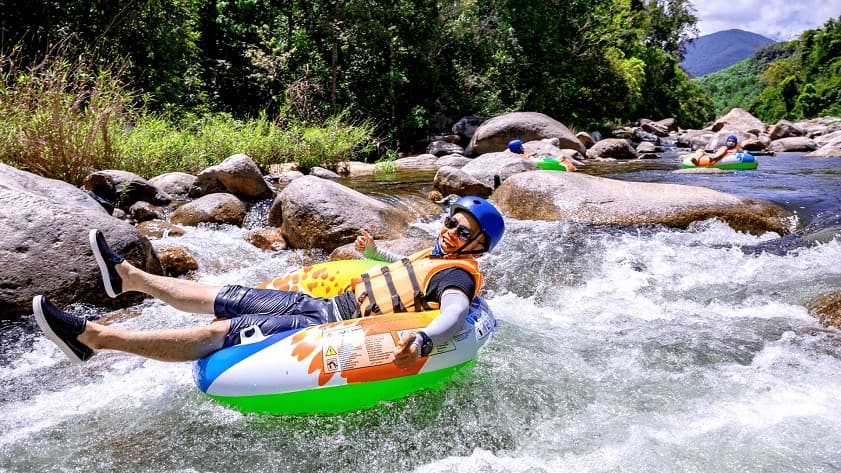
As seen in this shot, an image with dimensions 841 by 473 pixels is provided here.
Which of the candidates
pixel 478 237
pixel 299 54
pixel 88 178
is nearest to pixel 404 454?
pixel 478 237

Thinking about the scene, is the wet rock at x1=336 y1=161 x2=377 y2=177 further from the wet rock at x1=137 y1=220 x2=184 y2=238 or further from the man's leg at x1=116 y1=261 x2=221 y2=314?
the man's leg at x1=116 y1=261 x2=221 y2=314

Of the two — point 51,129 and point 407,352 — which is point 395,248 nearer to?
point 407,352

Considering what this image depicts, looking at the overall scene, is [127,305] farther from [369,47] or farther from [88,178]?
[369,47]

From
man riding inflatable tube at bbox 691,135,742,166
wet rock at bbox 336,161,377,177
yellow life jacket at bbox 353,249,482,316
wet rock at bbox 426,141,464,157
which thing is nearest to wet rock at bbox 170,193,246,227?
yellow life jacket at bbox 353,249,482,316

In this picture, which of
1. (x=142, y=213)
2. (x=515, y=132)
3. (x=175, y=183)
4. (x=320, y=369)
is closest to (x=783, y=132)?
A: (x=515, y=132)

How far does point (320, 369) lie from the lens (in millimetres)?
2881

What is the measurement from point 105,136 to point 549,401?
289 inches

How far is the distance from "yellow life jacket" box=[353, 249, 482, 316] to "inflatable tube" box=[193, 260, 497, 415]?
0.71 ft

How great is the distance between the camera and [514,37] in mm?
20844

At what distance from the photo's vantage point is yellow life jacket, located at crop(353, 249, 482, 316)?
3359mm

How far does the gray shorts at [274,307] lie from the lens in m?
3.29

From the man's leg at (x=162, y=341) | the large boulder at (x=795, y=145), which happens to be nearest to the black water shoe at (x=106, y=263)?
the man's leg at (x=162, y=341)

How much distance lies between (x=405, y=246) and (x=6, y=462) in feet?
12.8

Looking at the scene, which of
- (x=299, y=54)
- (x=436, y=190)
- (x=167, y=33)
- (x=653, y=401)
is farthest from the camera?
(x=299, y=54)
